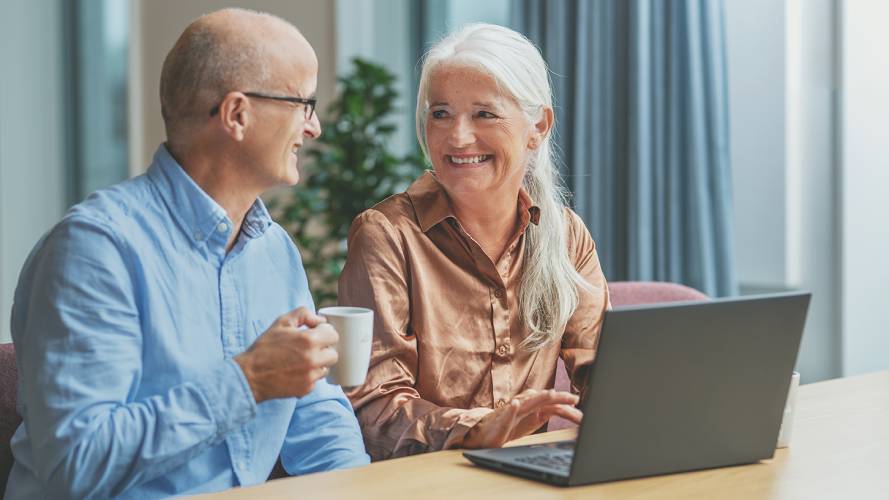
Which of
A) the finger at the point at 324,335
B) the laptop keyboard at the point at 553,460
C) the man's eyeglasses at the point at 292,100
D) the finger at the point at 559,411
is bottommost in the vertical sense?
the laptop keyboard at the point at 553,460

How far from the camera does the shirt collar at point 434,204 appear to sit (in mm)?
1790

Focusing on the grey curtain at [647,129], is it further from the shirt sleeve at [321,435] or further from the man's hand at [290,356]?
the man's hand at [290,356]

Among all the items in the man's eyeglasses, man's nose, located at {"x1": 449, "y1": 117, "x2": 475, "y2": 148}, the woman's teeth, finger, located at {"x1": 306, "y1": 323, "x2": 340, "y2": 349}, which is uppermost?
the man's eyeglasses

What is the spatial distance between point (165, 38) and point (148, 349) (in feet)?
13.2

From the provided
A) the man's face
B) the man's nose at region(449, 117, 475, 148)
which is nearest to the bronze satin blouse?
the man's nose at region(449, 117, 475, 148)

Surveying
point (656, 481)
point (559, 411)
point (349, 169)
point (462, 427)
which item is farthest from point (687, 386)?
point (349, 169)

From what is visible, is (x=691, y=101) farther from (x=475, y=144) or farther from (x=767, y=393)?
(x=767, y=393)

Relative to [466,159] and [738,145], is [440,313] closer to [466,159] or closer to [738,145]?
[466,159]

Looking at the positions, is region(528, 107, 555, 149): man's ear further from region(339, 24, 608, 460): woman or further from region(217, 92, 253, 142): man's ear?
region(217, 92, 253, 142): man's ear

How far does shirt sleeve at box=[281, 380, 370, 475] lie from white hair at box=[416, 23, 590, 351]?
37 centimetres

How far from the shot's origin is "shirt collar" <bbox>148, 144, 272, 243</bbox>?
1.38 metres

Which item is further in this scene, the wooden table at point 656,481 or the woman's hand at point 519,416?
the woman's hand at point 519,416

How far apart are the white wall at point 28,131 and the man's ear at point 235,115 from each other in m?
3.74

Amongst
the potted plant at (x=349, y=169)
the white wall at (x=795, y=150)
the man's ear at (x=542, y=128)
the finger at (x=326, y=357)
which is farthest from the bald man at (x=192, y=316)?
the potted plant at (x=349, y=169)
